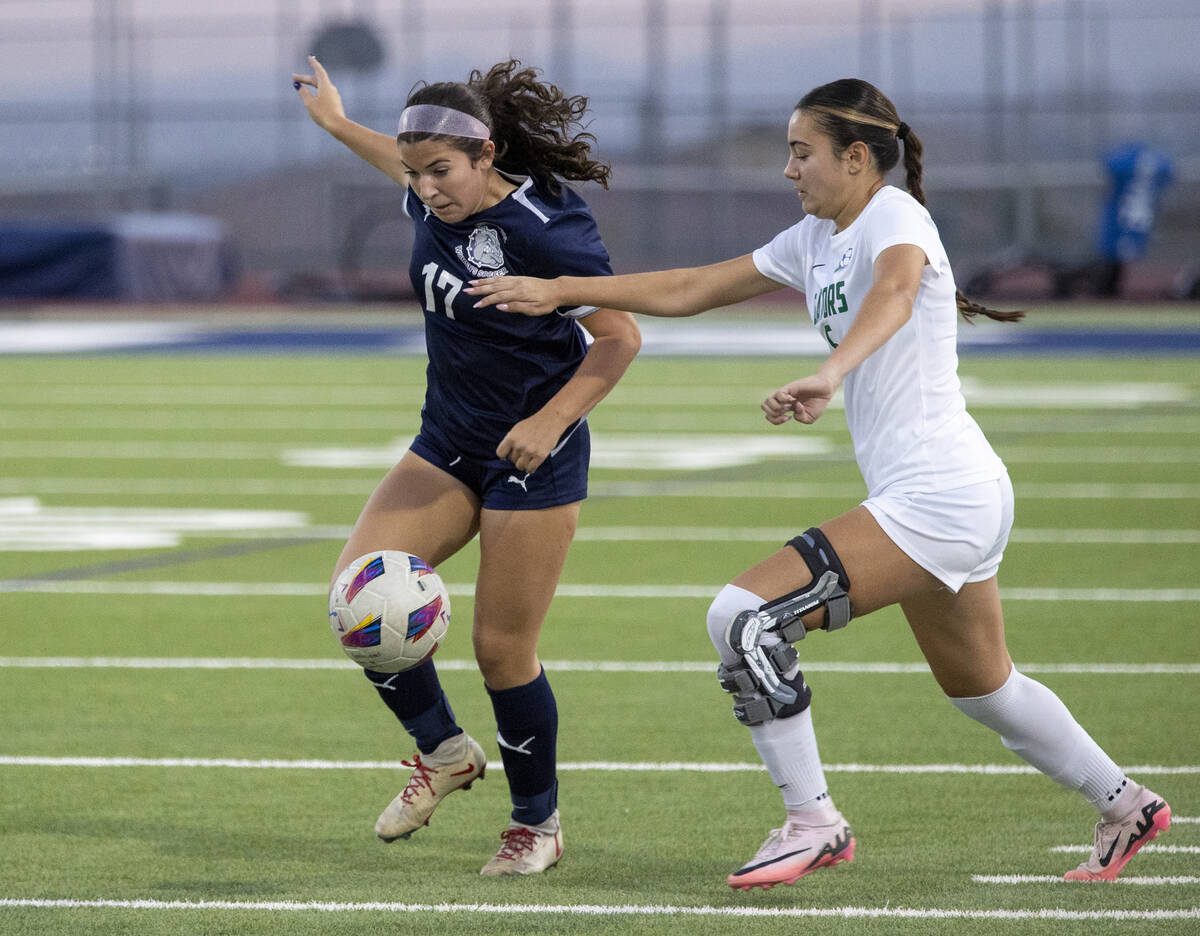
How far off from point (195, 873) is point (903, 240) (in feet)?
8.21

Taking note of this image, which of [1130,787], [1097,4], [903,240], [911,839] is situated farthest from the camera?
[1097,4]

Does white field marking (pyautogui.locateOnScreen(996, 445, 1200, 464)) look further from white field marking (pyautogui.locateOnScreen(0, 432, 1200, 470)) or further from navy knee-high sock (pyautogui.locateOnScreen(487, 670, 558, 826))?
navy knee-high sock (pyautogui.locateOnScreen(487, 670, 558, 826))

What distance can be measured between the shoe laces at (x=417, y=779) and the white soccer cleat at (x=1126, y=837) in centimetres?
177

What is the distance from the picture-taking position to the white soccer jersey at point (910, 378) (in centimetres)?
443

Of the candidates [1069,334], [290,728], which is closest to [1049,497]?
[290,728]

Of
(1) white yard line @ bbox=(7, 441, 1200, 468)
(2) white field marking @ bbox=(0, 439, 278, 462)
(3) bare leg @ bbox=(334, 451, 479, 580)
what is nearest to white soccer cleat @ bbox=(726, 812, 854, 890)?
(3) bare leg @ bbox=(334, 451, 479, 580)

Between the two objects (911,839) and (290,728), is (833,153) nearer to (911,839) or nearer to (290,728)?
(911,839)

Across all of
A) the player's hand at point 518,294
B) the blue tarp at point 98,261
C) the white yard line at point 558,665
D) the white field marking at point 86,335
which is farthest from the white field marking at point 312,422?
the blue tarp at point 98,261

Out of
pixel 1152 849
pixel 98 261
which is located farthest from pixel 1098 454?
pixel 98 261

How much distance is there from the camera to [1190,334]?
1066 inches

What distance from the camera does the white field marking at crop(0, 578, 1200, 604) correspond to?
908cm

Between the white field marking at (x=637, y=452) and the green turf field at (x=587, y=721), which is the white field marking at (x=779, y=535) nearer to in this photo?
the green turf field at (x=587, y=721)

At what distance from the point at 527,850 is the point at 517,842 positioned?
45 millimetres

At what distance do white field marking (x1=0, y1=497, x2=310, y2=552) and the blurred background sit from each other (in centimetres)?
2500
